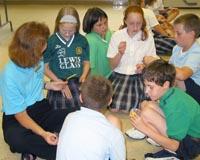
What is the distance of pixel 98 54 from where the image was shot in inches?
103

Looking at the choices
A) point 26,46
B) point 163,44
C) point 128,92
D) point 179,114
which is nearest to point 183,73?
point 179,114

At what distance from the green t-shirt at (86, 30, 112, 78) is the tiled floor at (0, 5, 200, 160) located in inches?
15.9

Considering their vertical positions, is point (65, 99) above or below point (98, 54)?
below

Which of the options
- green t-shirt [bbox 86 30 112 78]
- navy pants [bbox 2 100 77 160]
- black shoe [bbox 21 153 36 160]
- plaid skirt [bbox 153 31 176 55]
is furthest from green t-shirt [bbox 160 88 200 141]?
plaid skirt [bbox 153 31 176 55]

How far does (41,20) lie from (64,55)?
3.06 meters

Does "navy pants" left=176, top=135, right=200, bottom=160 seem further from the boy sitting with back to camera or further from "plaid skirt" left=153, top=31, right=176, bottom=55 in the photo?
"plaid skirt" left=153, top=31, right=176, bottom=55

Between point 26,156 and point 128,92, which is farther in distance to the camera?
point 128,92

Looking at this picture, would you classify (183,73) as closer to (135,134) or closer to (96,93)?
(135,134)

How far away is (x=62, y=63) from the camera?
92.4 inches

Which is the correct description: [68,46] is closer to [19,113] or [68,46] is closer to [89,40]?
[89,40]

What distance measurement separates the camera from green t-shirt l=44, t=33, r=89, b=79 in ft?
7.68

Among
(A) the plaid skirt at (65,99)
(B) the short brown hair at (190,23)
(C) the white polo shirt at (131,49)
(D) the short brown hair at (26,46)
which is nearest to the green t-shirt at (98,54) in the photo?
(C) the white polo shirt at (131,49)

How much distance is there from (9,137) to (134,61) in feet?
3.52

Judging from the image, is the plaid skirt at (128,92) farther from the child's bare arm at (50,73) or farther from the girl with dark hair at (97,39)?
the child's bare arm at (50,73)
